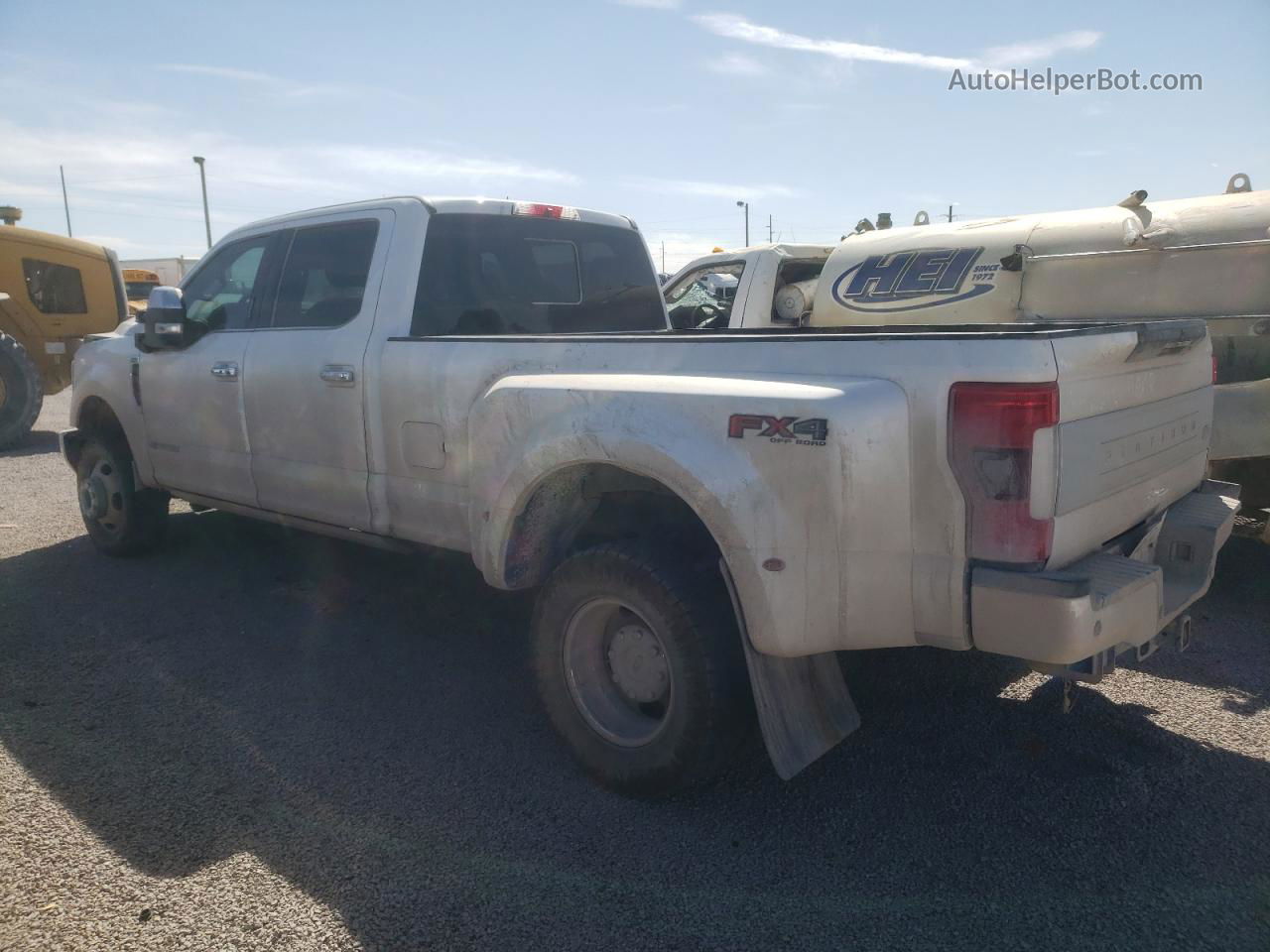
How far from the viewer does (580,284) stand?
16.6 feet

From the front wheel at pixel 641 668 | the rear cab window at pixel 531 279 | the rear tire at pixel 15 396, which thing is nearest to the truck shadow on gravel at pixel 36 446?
the rear tire at pixel 15 396

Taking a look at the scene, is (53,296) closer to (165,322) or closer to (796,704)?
(165,322)

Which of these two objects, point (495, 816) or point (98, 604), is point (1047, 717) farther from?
point (98, 604)

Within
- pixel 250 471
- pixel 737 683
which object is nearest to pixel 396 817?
pixel 737 683

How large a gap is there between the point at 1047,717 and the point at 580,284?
3.05 metres

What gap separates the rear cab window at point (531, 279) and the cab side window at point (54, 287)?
1069 centimetres

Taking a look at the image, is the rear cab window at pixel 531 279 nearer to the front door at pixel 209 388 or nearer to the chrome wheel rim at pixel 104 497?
the front door at pixel 209 388

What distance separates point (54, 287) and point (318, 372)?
10.7 metres

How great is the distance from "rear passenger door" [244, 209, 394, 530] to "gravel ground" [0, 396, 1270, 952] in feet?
2.60

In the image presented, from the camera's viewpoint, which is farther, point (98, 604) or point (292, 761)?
point (98, 604)

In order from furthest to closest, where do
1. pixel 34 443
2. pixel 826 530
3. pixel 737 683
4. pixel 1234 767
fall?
pixel 34 443 → pixel 1234 767 → pixel 737 683 → pixel 826 530

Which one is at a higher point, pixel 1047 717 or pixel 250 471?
pixel 250 471

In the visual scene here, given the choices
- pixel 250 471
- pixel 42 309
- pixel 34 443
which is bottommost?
pixel 34 443

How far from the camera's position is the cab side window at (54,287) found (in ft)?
41.0
